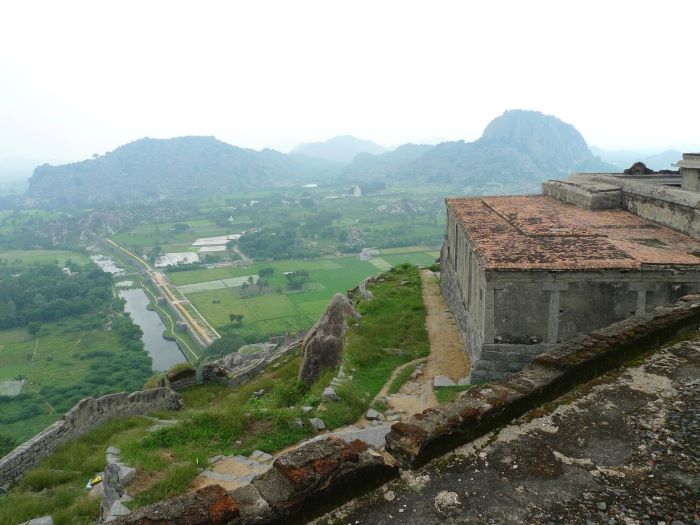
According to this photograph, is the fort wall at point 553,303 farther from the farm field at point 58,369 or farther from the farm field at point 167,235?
the farm field at point 167,235

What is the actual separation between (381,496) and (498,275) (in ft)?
34.1

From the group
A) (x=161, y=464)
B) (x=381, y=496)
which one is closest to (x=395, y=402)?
(x=161, y=464)

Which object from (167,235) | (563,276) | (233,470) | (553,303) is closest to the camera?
(233,470)

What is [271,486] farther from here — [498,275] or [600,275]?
[600,275]

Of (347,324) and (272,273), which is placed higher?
(347,324)

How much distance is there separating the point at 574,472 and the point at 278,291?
97.1 metres

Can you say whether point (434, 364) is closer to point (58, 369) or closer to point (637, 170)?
point (637, 170)

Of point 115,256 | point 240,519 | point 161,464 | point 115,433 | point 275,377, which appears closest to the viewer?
point 240,519

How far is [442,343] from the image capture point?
20.5 m

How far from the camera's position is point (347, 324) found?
68.6 ft

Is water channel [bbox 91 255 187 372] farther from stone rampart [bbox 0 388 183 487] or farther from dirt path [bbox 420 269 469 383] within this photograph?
stone rampart [bbox 0 388 183 487]

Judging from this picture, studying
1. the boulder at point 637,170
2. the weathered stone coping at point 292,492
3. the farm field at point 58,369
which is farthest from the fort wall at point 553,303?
the farm field at point 58,369

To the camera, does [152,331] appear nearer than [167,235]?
Yes

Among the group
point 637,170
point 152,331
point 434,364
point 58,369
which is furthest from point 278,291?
point 434,364
